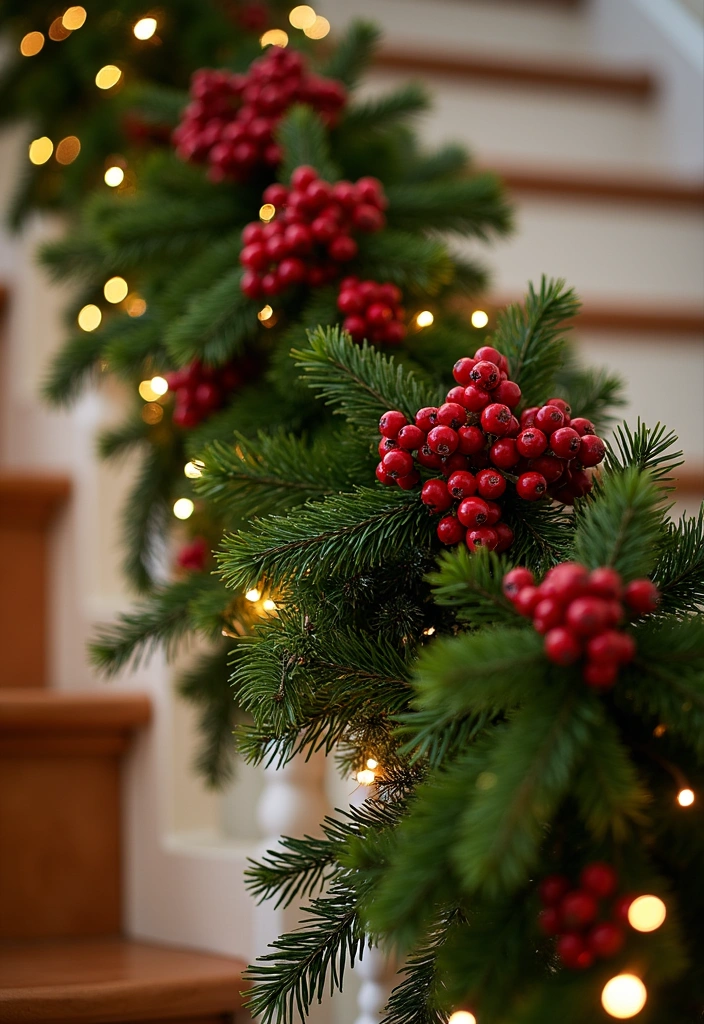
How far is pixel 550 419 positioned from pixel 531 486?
38mm

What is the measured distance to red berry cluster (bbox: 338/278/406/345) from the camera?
0.73 m

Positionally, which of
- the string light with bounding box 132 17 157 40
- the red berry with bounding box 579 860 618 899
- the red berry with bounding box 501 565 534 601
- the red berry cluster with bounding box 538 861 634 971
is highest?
the string light with bounding box 132 17 157 40

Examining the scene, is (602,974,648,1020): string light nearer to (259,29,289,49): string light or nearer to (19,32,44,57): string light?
(259,29,289,49): string light

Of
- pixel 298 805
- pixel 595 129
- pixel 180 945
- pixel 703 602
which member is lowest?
pixel 180 945

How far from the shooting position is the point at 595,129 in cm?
177

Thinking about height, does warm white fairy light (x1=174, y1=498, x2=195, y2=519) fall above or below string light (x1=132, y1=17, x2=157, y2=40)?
below

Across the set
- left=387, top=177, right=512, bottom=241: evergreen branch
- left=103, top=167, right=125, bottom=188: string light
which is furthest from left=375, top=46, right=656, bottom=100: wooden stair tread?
left=387, top=177, right=512, bottom=241: evergreen branch

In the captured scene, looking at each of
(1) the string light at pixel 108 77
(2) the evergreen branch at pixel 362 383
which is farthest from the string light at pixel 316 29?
(2) the evergreen branch at pixel 362 383

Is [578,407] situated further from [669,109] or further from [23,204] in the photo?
[669,109]

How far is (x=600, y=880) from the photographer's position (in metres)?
0.42

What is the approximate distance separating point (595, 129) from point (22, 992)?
5.14 feet

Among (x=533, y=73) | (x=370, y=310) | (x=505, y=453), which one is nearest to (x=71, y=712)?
(x=370, y=310)

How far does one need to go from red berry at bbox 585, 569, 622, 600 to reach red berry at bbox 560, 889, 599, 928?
4.8 inches

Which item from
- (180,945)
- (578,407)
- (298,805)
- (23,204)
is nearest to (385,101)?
(578,407)
